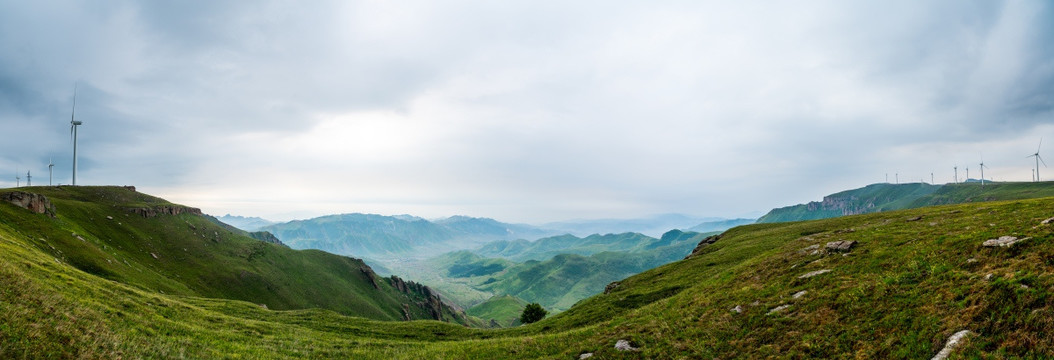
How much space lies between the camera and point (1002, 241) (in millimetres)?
22281

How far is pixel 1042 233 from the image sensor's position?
21516 millimetres

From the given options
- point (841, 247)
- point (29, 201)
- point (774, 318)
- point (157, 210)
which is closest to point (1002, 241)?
point (841, 247)

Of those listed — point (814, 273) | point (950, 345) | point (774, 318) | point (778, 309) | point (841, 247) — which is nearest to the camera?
point (950, 345)

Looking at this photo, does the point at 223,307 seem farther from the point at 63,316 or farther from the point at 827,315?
the point at 827,315

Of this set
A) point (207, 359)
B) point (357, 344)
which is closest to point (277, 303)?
point (357, 344)

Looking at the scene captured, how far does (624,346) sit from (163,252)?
174 metres

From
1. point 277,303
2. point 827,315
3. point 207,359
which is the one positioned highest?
point 827,315

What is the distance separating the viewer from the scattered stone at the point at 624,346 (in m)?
24.9

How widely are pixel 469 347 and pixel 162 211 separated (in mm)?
211061

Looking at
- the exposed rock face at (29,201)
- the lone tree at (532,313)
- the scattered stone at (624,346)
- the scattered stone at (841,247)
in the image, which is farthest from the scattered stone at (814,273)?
the exposed rock face at (29,201)

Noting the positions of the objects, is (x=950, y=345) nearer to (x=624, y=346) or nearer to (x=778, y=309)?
(x=778, y=309)

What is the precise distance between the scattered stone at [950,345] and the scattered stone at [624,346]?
1415 centimetres

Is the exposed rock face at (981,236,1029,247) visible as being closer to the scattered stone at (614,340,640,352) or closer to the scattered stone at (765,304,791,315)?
the scattered stone at (765,304,791,315)

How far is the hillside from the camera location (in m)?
83.6
